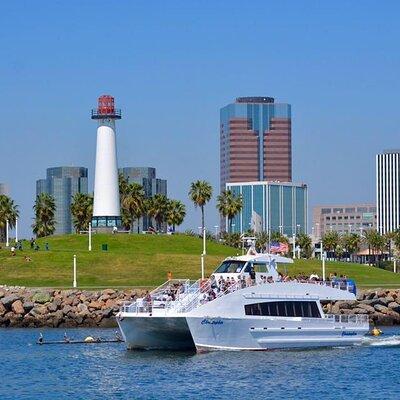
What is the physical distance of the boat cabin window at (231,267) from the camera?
61.4 m

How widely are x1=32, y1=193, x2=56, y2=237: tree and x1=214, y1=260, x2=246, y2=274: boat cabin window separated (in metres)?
94.3

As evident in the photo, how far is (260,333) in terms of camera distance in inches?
2356

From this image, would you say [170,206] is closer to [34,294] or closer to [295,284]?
[34,294]

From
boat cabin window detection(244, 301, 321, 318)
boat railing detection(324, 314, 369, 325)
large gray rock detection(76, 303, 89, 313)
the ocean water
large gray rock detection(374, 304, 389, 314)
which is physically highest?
boat cabin window detection(244, 301, 321, 318)

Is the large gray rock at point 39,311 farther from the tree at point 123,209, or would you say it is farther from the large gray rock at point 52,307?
the tree at point 123,209

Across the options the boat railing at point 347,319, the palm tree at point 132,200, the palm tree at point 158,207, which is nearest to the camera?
the boat railing at point 347,319

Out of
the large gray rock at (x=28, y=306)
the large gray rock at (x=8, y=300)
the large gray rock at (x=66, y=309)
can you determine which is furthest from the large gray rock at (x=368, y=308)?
the large gray rock at (x=8, y=300)

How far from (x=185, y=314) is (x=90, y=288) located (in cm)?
4236

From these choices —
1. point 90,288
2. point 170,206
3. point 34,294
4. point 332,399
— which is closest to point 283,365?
point 332,399

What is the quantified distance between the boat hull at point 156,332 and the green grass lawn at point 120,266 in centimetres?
4234

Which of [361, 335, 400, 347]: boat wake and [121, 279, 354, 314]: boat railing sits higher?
[121, 279, 354, 314]: boat railing

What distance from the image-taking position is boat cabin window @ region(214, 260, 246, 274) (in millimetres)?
61375

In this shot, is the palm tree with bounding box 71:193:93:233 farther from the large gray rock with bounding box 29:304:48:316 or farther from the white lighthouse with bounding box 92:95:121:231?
the large gray rock with bounding box 29:304:48:316

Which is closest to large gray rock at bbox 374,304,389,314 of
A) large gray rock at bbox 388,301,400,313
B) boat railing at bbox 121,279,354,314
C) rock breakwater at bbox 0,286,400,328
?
rock breakwater at bbox 0,286,400,328
